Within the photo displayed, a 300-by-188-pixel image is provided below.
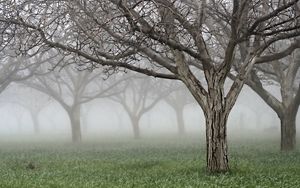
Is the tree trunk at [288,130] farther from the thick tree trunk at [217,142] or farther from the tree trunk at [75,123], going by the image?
the tree trunk at [75,123]

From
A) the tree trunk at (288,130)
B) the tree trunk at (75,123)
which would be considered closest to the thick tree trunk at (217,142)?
the tree trunk at (288,130)

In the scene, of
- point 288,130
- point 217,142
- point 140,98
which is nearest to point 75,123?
point 140,98

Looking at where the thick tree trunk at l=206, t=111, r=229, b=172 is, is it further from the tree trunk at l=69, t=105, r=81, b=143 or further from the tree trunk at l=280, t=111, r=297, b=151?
the tree trunk at l=69, t=105, r=81, b=143

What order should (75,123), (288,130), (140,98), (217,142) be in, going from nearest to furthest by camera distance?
(217,142) → (288,130) → (75,123) → (140,98)

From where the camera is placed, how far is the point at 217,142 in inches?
555

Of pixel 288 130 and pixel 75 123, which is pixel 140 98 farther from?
pixel 288 130

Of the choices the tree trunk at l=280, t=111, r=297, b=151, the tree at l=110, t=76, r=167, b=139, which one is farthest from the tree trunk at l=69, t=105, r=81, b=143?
the tree trunk at l=280, t=111, r=297, b=151

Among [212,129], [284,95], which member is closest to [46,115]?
[284,95]

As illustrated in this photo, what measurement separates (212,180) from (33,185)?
4.55 m

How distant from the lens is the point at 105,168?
54.0 feet

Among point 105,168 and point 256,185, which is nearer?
point 256,185

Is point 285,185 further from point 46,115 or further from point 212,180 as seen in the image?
point 46,115

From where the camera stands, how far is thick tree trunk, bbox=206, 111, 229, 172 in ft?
46.3

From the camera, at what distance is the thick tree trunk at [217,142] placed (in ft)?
46.3
